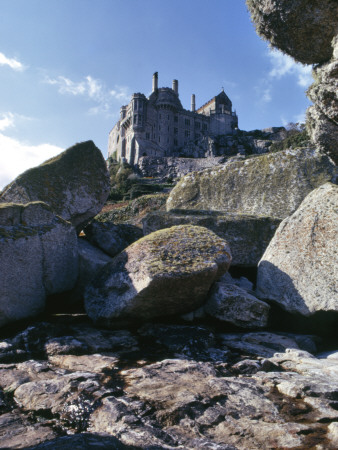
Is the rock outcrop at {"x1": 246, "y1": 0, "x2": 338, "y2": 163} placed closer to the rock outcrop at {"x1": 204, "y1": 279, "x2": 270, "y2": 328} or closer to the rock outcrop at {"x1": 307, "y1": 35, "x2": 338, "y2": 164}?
the rock outcrop at {"x1": 307, "y1": 35, "x2": 338, "y2": 164}

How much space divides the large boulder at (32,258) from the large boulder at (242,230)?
2.35 m

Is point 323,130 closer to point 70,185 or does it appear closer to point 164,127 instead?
point 70,185

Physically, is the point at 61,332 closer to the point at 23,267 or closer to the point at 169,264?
the point at 23,267

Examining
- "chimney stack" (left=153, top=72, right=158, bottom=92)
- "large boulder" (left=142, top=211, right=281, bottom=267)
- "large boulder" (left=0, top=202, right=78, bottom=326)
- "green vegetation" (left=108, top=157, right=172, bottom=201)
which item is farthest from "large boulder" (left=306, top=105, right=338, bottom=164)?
"chimney stack" (left=153, top=72, right=158, bottom=92)

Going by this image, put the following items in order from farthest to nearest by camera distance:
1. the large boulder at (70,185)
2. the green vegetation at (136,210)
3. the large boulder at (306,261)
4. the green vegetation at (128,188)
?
the green vegetation at (128,188), the green vegetation at (136,210), the large boulder at (70,185), the large boulder at (306,261)

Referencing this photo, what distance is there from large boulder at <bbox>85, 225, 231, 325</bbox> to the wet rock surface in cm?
41

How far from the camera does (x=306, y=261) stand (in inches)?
207

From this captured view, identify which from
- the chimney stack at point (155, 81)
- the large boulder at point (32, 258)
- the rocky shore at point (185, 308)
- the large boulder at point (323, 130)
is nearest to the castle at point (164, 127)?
the chimney stack at point (155, 81)

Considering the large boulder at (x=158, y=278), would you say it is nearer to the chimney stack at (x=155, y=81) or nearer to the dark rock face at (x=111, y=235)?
the dark rock face at (x=111, y=235)

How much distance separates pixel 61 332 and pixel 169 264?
1854mm

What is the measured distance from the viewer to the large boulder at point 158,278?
15.6 ft

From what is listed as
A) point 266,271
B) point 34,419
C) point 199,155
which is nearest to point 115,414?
point 34,419

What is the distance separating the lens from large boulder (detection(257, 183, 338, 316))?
4926mm

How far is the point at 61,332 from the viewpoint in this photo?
477 centimetres
